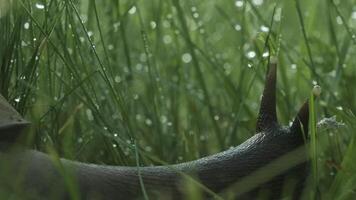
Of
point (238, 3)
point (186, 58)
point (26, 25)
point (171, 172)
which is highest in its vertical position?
point (238, 3)

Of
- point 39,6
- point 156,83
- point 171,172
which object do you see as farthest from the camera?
point 156,83

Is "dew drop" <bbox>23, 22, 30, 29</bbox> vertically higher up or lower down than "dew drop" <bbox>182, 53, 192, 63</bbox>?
lower down

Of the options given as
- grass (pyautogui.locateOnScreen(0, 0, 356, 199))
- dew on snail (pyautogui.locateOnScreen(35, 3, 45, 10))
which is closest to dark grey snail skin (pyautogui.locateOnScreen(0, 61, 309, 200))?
grass (pyautogui.locateOnScreen(0, 0, 356, 199))

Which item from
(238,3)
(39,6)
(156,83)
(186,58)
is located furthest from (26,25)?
(238,3)

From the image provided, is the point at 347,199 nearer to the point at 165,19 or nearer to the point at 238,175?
the point at 238,175

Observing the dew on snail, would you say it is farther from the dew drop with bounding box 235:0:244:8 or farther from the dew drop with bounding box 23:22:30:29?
the dew drop with bounding box 235:0:244:8

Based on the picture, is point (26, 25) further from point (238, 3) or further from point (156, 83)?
point (238, 3)

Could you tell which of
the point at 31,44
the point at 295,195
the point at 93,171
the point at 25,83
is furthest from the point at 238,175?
the point at 31,44

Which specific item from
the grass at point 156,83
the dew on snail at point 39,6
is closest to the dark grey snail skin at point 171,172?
the grass at point 156,83
